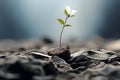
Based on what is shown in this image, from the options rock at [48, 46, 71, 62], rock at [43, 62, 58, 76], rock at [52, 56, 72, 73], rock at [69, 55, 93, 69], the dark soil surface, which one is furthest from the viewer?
rock at [48, 46, 71, 62]

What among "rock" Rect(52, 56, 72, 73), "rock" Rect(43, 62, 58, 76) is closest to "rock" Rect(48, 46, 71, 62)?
"rock" Rect(52, 56, 72, 73)

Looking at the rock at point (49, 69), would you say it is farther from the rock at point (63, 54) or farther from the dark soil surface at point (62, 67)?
the rock at point (63, 54)

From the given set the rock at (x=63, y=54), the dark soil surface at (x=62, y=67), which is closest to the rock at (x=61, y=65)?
the dark soil surface at (x=62, y=67)

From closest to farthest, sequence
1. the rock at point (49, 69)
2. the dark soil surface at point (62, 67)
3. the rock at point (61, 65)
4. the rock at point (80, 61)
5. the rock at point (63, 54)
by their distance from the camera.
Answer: the dark soil surface at point (62, 67), the rock at point (49, 69), the rock at point (61, 65), the rock at point (80, 61), the rock at point (63, 54)

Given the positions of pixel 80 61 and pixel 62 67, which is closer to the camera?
pixel 62 67

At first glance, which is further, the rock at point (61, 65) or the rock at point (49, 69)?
the rock at point (61, 65)

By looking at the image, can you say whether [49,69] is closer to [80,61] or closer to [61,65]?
[61,65]

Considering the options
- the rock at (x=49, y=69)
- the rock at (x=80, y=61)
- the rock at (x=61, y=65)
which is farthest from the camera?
the rock at (x=80, y=61)

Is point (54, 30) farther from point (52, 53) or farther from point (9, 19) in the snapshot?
point (52, 53)

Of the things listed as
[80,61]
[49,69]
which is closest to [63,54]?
[80,61]

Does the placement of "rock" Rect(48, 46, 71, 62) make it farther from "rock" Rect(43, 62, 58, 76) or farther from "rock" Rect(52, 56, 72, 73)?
"rock" Rect(43, 62, 58, 76)

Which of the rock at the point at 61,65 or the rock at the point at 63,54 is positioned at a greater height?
the rock at the point at 63,54

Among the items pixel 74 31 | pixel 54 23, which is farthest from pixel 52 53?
pixel 54 23
